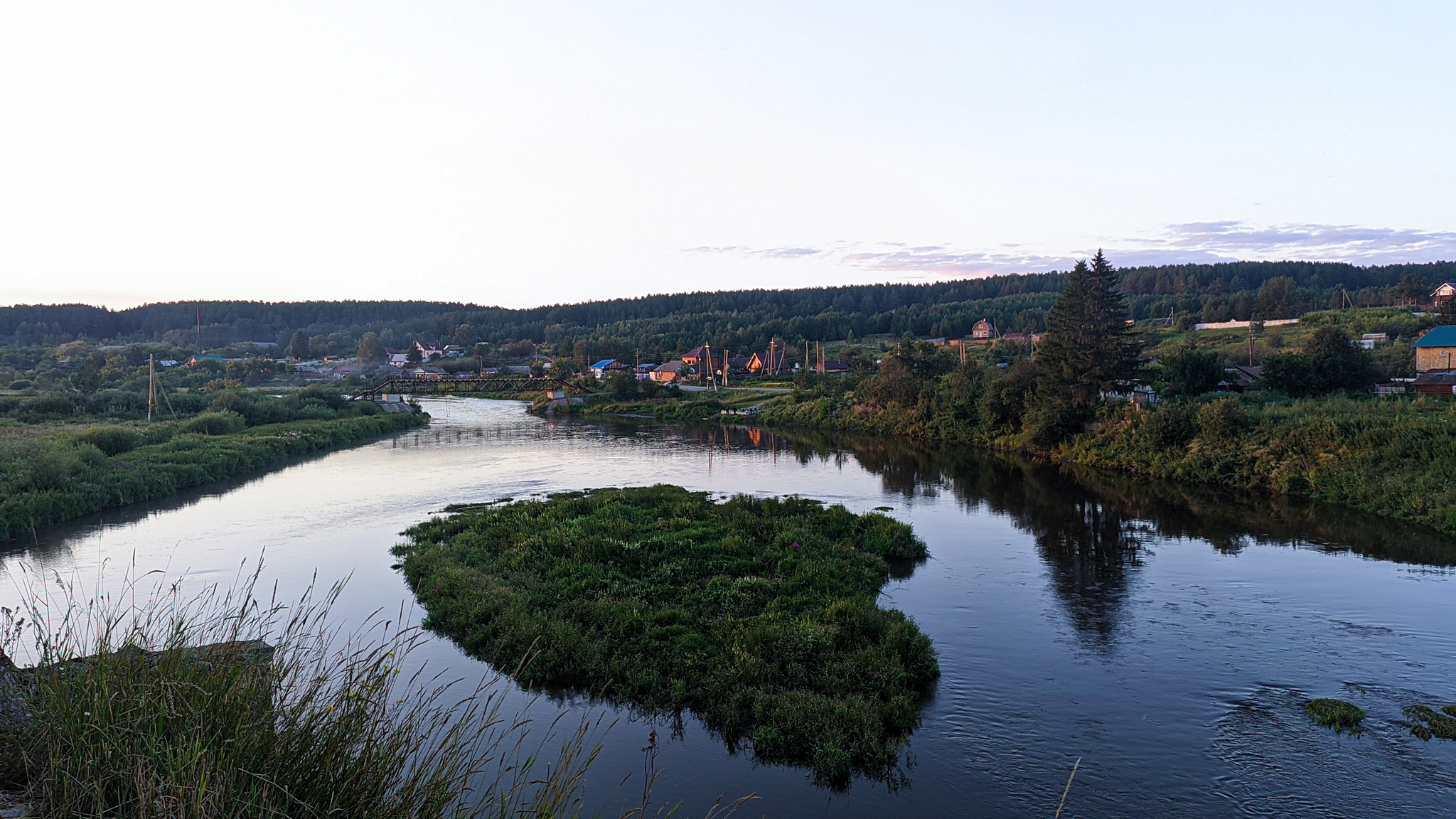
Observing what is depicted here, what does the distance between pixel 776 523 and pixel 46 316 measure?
158 m

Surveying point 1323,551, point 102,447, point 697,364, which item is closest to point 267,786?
point 1323,551

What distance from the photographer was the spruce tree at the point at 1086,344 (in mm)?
38688

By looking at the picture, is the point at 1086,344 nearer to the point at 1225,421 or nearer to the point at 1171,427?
the point at 1171,427

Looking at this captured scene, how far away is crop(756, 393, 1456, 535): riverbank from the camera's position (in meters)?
22.4

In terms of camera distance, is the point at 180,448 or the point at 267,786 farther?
the point at 180,448

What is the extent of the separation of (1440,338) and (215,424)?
2503 inches

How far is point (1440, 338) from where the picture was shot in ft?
142

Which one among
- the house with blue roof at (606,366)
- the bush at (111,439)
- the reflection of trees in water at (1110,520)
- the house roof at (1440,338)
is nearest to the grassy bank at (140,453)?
the bush at (111,439)

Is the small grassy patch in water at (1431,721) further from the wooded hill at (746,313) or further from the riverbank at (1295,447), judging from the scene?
the wooded hill at (746,313)

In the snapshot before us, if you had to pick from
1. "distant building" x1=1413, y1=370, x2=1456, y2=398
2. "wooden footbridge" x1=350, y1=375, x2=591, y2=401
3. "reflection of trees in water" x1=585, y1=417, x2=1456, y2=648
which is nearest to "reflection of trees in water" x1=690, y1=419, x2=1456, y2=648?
"reflection of trees in water" x1=585, y1=417, x2=1456, y2=648

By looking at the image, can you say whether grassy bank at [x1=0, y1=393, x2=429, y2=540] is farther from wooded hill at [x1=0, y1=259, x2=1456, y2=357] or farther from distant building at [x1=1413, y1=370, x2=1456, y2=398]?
wooded hill at [x1=0, y1=259, x2=1456, y2=357]

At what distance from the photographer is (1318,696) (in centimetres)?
1085

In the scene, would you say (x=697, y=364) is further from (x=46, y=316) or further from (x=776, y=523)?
(x=46, y=316)

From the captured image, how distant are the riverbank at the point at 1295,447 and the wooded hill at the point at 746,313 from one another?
164 feet
